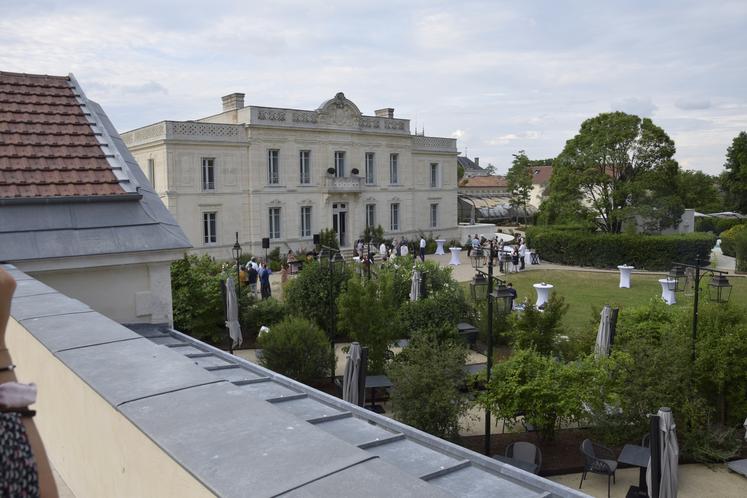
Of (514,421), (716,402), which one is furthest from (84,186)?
(716,402)

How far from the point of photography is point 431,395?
1053 cm

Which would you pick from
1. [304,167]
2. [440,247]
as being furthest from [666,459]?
[440,247]

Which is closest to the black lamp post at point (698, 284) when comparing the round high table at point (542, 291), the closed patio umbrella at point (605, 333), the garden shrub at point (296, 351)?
the closed patio umbrella at point (605, 333)

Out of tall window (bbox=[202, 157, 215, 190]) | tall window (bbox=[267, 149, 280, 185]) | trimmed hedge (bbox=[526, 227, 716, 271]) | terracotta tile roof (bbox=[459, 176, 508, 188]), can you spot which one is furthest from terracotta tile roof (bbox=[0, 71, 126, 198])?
terracotta tile roof (bbox=[459, 176, 508, 188])

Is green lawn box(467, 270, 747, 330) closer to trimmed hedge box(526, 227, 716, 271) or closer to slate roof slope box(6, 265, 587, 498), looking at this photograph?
trimmed hedge box(526, 227, 716, 271)

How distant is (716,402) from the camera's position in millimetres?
11656

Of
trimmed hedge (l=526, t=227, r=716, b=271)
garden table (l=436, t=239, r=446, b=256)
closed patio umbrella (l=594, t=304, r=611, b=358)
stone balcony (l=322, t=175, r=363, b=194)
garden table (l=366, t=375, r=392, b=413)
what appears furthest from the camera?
garden table (l=436, t=239, r=446, b=256)

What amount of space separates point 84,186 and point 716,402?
11.0 meters

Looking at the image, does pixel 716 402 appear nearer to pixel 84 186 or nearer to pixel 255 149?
pixel 84 186

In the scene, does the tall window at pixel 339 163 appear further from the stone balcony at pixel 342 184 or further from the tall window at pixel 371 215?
the tall window at pixel 371 215

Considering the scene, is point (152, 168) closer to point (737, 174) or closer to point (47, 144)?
point (47, 144)

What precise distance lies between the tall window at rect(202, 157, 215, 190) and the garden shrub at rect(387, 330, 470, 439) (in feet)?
88.8

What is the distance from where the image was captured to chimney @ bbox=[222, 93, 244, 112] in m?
38.0

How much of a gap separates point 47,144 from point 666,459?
27.4ft
